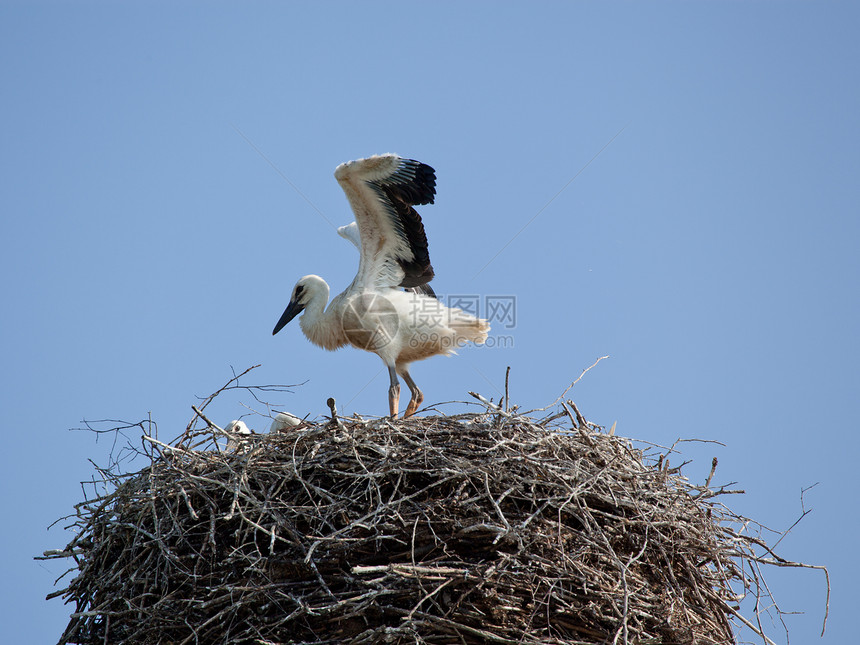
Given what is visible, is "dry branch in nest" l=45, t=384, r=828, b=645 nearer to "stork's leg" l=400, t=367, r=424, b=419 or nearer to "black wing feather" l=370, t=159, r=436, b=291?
"black wing feather" l=370, t=159, r=436, b=291

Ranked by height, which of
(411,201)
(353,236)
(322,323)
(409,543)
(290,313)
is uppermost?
(353,236)

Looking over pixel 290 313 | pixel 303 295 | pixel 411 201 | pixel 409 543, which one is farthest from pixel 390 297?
pixel 409 543

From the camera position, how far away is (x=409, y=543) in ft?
11.1

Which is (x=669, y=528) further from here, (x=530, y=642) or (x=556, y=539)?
(x=530, y=642)

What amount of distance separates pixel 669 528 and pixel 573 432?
23.0 inches

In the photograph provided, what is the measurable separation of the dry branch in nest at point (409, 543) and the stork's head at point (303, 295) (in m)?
2.16

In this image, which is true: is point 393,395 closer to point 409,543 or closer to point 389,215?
point 389,215

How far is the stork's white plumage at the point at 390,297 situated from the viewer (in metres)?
5.24

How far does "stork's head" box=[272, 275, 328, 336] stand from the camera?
5.98 metres

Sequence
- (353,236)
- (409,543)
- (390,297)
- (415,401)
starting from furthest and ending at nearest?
(353,236) → (415,401) → (390,297) → (409,543)

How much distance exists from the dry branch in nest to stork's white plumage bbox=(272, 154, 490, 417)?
1.74m

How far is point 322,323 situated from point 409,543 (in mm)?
2648

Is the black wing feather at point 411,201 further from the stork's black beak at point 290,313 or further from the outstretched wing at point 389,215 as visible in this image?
the stork's black beak at point 290,313

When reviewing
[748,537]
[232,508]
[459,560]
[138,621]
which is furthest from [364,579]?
[748,537]
